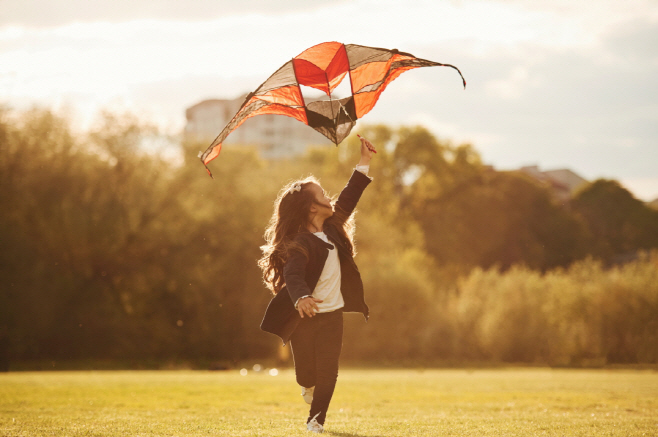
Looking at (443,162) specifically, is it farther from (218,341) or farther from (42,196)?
(42,196)

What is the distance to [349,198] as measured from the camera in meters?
6.21

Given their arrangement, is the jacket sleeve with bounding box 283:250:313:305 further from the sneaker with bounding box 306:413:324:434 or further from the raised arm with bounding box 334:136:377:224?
the sneaker with bounding box 306:413:324:434

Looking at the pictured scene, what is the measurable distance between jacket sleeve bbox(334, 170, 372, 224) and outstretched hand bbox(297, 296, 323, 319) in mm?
1098

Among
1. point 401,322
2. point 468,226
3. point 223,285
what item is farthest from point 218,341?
point 468,226

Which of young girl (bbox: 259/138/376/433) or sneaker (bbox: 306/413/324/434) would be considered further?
young girl (bbox: 259/138/376/433)

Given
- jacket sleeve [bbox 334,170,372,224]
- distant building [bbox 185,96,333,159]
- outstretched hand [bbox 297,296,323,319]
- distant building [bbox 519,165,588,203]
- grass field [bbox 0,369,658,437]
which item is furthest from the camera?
distant building [bbox 185,96,333,159]

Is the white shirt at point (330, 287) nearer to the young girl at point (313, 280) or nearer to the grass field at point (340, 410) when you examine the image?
the young girl at point (313, 280)

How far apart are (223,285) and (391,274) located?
692 centimetres

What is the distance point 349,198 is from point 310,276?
87cm

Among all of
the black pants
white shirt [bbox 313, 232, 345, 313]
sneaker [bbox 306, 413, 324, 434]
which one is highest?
white shirt [bbox 313, 232, 345, 313]

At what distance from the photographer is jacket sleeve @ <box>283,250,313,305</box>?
5.38 metres

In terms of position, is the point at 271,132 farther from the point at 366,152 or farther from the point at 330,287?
the point at 330,287

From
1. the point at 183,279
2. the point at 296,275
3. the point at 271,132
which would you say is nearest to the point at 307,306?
the point at 296,275

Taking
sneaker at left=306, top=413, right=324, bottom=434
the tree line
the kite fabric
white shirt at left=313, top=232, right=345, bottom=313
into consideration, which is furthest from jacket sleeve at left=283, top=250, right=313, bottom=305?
the tree line
